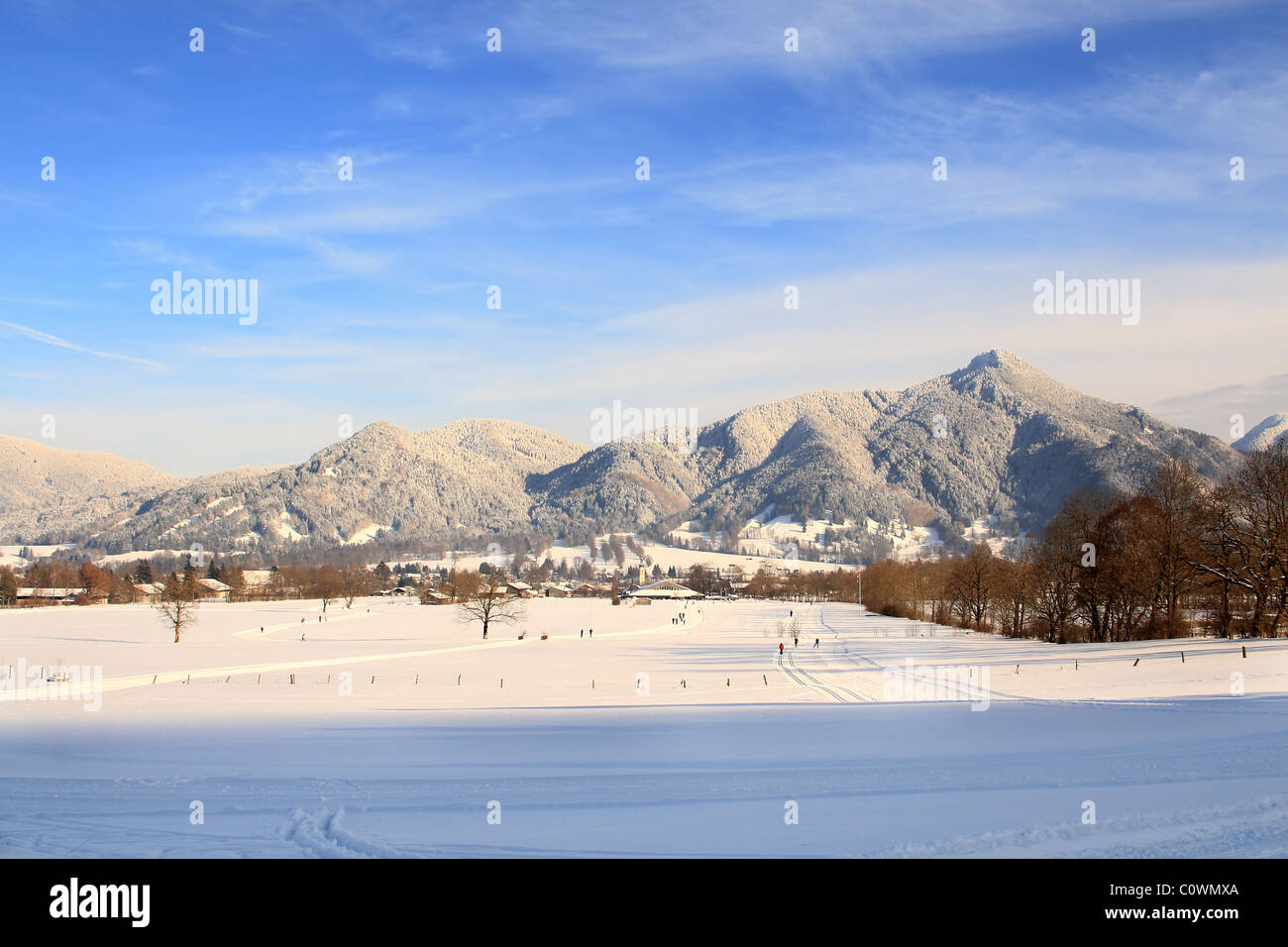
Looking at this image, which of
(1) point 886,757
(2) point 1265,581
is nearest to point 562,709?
(1) point 886,757

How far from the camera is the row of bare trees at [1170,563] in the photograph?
55.1 m

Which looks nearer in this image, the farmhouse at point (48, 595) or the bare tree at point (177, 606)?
the bare tree at point (177, 606)

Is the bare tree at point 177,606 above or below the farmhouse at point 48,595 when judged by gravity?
above

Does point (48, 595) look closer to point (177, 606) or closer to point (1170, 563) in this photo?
point (177, 606)

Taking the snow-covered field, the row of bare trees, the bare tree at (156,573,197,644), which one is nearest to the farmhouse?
the bare tree at (156,573,197,644)

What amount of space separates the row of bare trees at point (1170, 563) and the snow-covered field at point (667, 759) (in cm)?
913

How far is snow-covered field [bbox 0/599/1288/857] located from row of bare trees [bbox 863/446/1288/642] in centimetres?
913

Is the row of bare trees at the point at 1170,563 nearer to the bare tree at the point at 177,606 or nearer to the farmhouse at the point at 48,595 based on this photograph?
the bare tree at the point at 177,606

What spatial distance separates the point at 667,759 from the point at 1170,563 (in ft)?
174

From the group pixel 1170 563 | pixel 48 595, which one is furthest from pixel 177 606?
pixel 48 595

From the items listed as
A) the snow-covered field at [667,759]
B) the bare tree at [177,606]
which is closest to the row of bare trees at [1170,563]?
the snow-covered field at [667,759]

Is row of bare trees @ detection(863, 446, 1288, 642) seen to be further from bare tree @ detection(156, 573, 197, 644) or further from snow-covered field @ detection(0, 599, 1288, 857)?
bare tree @ detection(156, 573, 197, 644)
